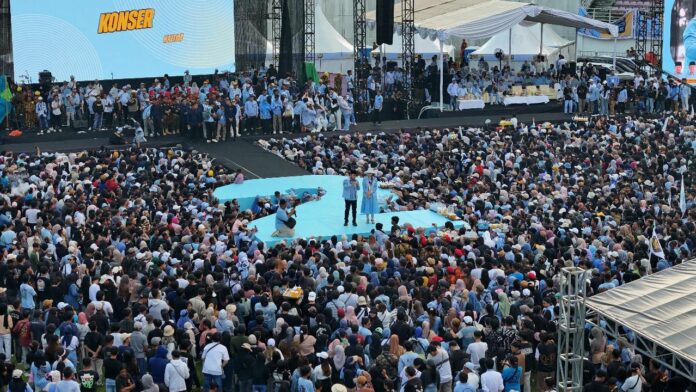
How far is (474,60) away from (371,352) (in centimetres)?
3322

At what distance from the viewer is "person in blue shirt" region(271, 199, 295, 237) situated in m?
20.4

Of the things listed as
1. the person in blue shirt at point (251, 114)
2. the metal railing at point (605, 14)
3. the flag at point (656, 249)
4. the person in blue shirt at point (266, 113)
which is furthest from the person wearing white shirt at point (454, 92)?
the flag at point (656, 249)

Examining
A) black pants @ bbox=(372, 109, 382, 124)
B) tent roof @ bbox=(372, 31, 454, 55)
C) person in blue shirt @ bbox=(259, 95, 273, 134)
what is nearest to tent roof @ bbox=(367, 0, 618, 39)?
black pants @ bbox=(372, 109, 382, 124)

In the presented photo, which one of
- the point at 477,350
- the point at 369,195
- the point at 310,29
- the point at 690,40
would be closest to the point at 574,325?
the point at 477,350

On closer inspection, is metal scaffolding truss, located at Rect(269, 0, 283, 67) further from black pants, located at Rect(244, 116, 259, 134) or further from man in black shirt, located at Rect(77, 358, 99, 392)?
man in black shirt, located at Rect(77, 358, 99, 392)

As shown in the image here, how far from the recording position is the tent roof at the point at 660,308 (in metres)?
11.6

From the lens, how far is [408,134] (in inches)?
1193

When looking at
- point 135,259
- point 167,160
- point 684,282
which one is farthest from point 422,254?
point 167,160

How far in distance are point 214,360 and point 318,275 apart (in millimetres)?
3185

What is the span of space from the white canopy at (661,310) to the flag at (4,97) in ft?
68.1

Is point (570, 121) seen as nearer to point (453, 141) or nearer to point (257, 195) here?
point (453, 141)

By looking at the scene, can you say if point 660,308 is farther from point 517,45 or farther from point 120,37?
point 517,45

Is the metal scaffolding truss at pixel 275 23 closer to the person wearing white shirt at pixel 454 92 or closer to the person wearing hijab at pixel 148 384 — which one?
the person wearing white shirt at pixel 454 92

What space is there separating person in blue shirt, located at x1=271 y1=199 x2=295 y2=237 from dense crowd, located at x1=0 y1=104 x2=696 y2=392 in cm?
69
